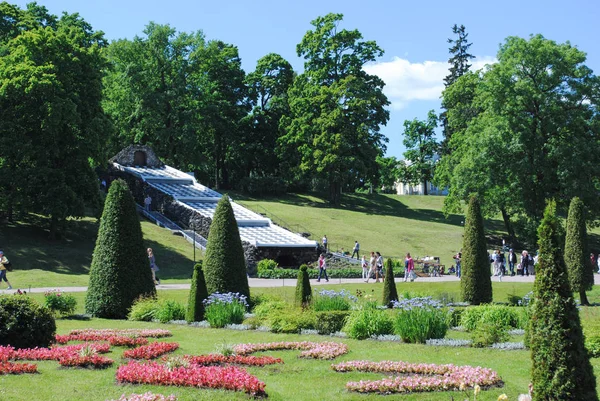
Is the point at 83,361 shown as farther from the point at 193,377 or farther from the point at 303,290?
the point at 303,290

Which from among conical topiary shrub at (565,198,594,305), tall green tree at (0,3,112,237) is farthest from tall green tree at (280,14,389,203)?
conical topiary shrub at (565,198,594,305)

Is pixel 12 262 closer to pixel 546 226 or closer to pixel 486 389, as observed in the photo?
pixel 486 389

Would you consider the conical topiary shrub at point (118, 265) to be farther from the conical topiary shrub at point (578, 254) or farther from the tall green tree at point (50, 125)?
the tall green tree at point (50, 125)

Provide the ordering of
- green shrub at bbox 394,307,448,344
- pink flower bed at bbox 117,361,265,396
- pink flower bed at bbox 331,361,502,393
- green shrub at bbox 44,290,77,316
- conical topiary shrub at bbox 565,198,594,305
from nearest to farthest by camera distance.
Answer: pink flower bed at bbox 117,361,265,396, pink flower bed at bbox 331,361,502,393, green shrub at bbox 394,307,448,344, green shrub at bbox 44,290,77,316, conical topiary shrub at bbox 565,198,594,305

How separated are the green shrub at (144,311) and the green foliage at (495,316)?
8.80 metres

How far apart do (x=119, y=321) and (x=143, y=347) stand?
5.94 m

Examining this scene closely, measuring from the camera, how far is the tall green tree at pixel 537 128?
46.1 meters

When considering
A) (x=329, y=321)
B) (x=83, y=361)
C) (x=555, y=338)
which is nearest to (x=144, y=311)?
(x=329, y=321)

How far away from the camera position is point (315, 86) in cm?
6675

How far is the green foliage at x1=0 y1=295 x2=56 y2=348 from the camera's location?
44.3ft

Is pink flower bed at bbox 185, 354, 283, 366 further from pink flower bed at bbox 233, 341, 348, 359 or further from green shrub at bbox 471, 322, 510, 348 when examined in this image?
green shrub at bbox 471, 322, 510, 348

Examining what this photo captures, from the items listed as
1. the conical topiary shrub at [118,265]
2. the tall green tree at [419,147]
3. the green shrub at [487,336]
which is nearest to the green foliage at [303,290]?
the conical topiary shrub at [118,265]

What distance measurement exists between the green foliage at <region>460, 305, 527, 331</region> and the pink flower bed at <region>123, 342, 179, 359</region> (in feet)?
25.8

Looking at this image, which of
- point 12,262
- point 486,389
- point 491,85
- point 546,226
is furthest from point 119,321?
point 491,85
